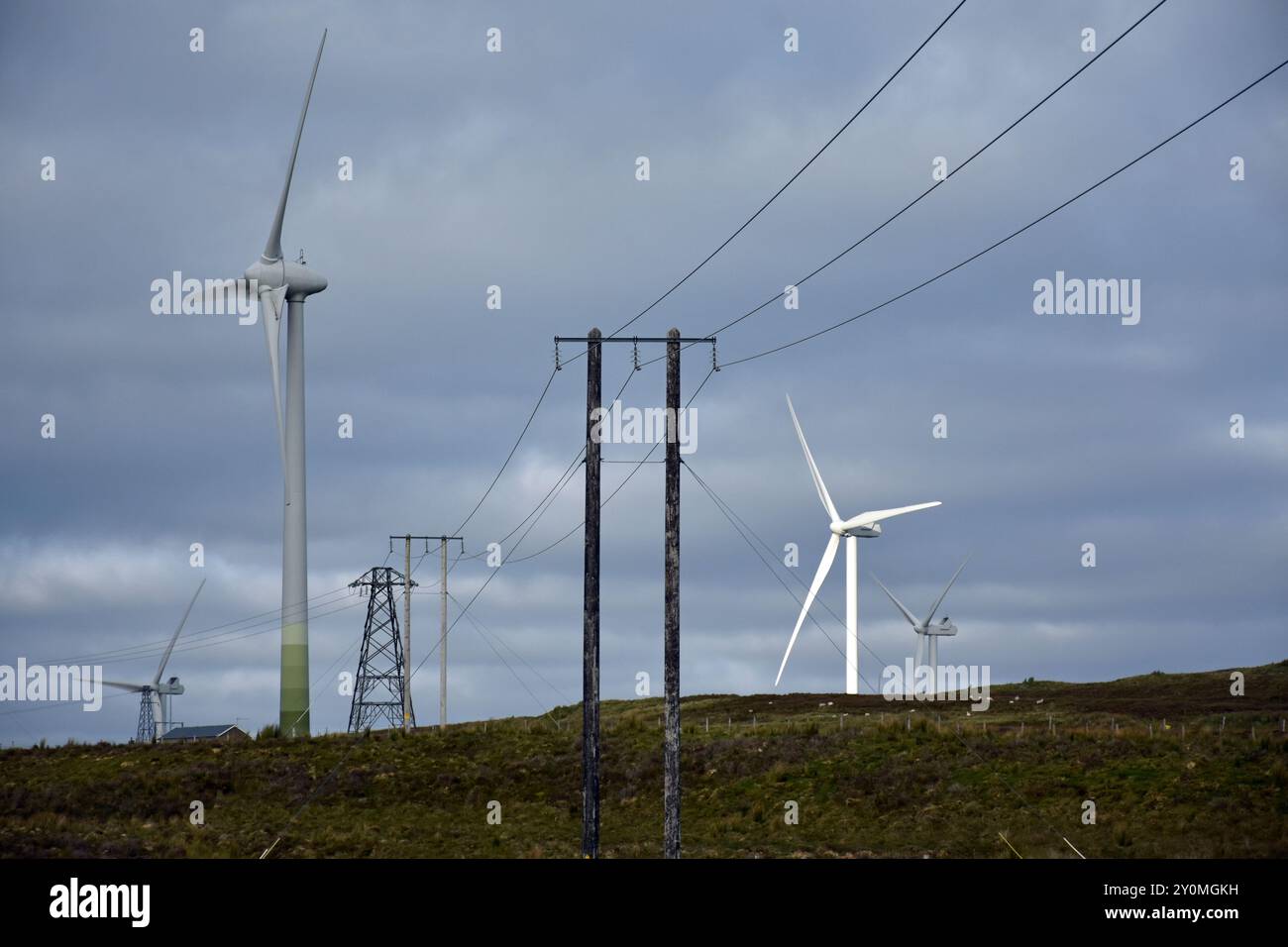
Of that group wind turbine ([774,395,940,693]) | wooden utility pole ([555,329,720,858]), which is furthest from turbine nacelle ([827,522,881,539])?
wooden utility pole ([555,329,720,858])

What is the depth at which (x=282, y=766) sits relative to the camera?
59.6m

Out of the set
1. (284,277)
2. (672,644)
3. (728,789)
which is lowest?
(728,789)

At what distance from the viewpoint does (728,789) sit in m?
53.1

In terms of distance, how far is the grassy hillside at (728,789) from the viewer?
140 ft

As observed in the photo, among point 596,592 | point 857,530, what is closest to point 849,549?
point 857,530

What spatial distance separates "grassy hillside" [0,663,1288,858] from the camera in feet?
140

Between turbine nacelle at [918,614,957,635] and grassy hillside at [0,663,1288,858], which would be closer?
grassy hillside at [0,663,1288,858]

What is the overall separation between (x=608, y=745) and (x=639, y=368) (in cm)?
2990

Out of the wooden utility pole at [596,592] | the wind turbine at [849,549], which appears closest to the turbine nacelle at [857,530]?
the wind turbine at [849,549]

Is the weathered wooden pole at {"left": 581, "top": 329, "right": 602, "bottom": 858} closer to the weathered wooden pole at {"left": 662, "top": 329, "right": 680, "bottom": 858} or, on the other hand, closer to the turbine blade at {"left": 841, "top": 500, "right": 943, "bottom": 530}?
the weathered wooden pole at {"left": 662, "top": 329, "right": 680, "bottom": 858}

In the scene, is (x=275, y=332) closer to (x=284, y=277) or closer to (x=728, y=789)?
(x=284, y=277)
